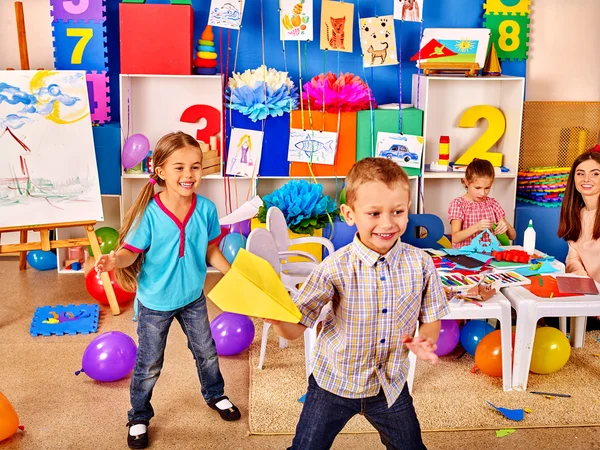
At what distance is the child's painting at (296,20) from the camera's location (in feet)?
14.0

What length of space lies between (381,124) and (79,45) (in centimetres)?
191

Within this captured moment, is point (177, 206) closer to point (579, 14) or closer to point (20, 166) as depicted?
point (20, 166)

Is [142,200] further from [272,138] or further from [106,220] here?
[106,220]

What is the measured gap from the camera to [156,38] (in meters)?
4.16

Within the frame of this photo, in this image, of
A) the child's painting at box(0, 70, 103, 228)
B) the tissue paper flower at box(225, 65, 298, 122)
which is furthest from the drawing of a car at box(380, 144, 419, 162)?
the child's painting at box(0, 70, 103, 228)

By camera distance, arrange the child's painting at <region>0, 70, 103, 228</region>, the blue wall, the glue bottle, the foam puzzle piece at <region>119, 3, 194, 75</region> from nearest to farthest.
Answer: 1. the glue bottle
2. the child's painting at <region>0, 70, 103, 228</region>
3. the foam puzzle piece at <region>119, 3, 194, 75</region>
4. the blue wall

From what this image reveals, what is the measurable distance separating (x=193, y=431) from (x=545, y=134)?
126 inches

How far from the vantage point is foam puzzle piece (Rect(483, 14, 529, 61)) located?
458cm

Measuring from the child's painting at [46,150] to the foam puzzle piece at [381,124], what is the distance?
5.25ft

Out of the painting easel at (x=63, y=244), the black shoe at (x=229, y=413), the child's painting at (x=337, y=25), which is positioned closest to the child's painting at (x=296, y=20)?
the child's painting at (x=337, y=25)

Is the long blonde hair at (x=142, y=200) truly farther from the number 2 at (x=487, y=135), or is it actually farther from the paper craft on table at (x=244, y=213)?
the number 2 at (x=487, y=135)

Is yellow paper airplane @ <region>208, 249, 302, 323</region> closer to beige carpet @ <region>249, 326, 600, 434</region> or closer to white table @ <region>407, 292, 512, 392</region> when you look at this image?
beige carpet @ <region>249, 326, 600, 434</region>

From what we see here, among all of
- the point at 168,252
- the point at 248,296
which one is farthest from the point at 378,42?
the point at 248,296

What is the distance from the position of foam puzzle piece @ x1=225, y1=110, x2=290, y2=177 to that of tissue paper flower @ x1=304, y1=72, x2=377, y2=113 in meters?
0.21
